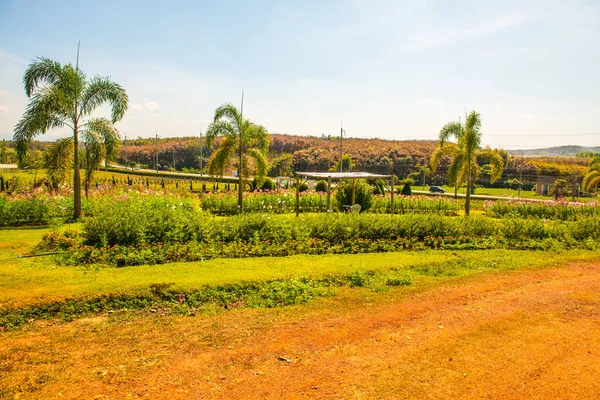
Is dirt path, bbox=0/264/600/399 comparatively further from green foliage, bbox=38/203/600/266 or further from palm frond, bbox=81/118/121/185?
palm frond, bbox=81/118/121/185

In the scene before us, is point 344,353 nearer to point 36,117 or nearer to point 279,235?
point 279,235

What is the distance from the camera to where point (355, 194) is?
17.7 metres

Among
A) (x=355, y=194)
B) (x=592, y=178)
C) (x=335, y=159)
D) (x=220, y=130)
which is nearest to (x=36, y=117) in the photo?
(x=220, y=130)

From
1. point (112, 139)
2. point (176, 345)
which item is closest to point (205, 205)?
point (112, 139)

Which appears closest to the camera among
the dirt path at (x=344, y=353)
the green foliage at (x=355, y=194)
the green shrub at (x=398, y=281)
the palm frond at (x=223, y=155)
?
the dirt path at (x=344, y=353)

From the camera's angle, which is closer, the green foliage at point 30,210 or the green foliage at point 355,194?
the green foliage at point 30,210

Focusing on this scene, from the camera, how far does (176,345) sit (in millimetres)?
5020

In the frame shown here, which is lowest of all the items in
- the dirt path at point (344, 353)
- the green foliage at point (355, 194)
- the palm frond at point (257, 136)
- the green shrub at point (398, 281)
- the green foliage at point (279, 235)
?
the dirt path at point (344, 353)

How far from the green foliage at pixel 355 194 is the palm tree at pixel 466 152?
3.62m

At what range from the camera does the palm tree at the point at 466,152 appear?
1873 centimetres

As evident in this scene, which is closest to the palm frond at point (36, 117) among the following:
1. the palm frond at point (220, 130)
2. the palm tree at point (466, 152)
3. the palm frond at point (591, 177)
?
the palm frond at point (220, 130)

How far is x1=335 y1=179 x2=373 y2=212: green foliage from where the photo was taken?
17656 mm

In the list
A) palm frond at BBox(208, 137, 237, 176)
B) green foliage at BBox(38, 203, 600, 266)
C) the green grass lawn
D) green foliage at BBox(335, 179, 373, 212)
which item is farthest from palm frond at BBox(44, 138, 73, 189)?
green foliage at BBox(335, 179, 373, 212)

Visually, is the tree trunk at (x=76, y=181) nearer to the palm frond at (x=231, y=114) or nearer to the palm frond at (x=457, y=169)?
the palm frond at (x=231, y=114)
